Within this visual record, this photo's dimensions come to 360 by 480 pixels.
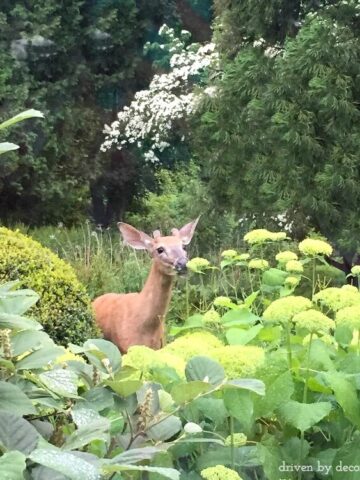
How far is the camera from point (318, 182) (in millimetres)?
7387

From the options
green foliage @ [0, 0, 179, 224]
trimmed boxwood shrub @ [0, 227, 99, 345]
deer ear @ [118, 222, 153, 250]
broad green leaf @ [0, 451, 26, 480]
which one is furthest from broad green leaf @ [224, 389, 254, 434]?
green foliage @ [0, 0, 179, 224]

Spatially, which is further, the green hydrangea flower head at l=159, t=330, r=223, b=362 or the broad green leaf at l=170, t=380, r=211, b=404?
the green hydrangea flower head at l=159, t=330, r=223, b=362

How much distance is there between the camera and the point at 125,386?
1.23 meters

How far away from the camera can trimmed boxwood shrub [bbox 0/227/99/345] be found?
416cm

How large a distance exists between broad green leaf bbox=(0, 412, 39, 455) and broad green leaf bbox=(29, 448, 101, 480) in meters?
0.09

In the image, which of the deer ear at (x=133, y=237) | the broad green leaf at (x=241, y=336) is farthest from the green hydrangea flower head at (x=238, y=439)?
the deer ear at (x=133, y=237)

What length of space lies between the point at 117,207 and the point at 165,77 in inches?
131

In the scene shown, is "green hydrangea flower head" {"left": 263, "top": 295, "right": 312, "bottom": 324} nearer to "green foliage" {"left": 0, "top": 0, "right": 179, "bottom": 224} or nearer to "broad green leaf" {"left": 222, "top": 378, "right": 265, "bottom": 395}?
"broad green leaf" {"left": 222, "top": 378, "right": 265, "bottom": 395}

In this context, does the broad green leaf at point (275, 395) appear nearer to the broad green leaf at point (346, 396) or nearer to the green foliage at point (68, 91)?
the broad green leaf at point (346, 396)

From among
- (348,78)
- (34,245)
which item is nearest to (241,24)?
(348,78)

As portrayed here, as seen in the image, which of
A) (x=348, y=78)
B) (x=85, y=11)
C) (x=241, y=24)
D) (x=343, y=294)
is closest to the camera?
(x=343, y=294)

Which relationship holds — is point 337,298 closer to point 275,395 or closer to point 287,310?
point 287,310

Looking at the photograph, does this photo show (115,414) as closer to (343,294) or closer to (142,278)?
(343,294)

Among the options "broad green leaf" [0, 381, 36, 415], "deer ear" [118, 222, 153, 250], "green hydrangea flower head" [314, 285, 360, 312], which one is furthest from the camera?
"deer ear" [118, 222, 153, 250]
